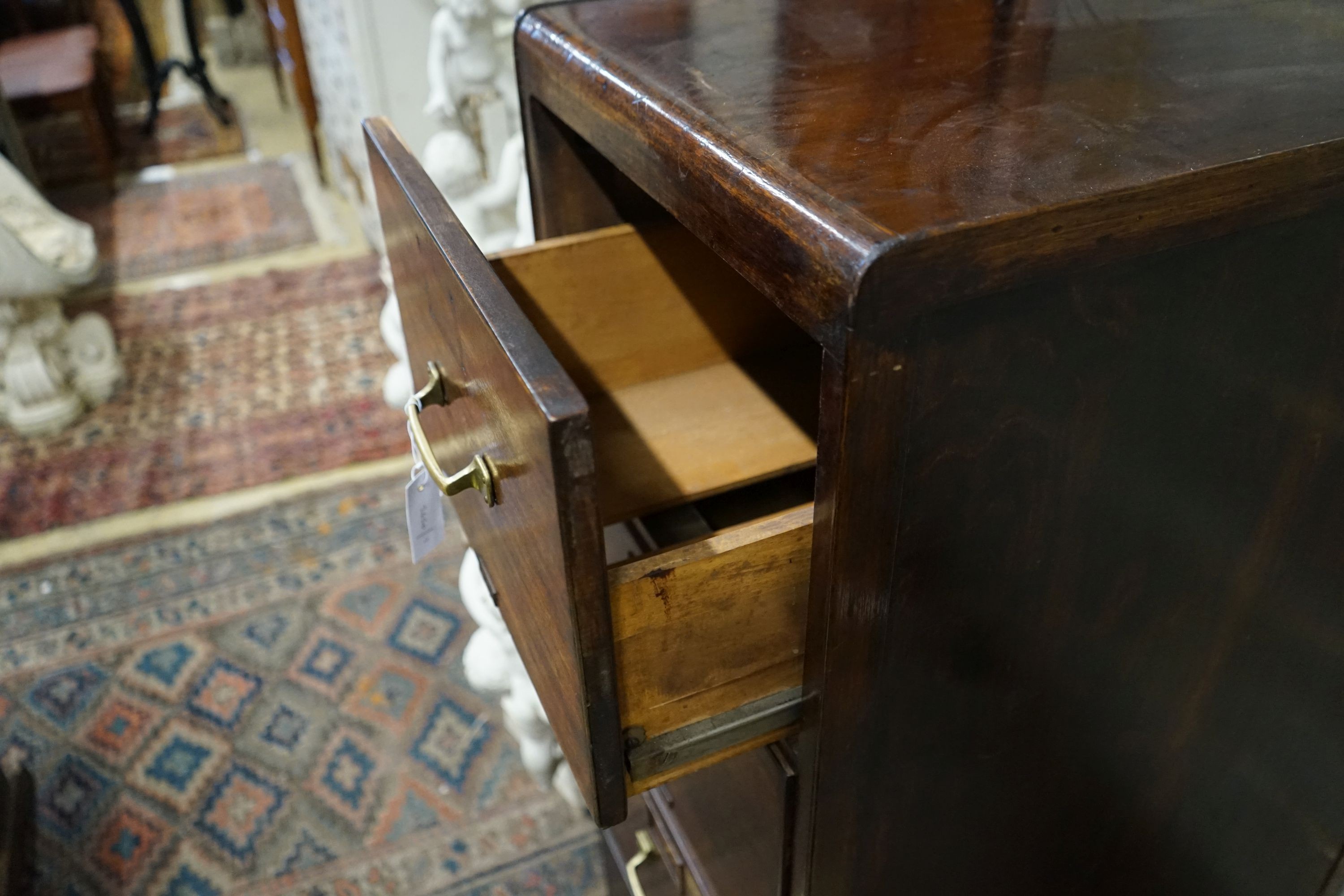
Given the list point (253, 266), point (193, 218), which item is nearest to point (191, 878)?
point (253, 266)

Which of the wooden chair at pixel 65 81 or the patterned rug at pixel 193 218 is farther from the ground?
the wooden chair at pixel 65 81

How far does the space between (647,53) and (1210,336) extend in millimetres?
325

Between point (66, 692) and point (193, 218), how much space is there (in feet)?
6.14

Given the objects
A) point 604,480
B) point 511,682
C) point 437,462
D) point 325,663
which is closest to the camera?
point 437,462

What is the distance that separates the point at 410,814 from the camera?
116 centimetres

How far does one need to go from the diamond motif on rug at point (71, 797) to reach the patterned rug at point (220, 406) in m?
0.59

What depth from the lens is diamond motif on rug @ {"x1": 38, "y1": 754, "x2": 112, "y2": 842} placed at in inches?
45.7

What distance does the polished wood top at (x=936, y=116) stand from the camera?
36 cm

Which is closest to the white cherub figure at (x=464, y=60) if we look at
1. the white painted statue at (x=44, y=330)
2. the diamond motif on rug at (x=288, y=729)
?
the diamond motif on rug at (x=288, y=729)

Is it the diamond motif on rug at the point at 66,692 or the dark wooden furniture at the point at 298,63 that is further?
the dark wooden furniture at the point at 298,63

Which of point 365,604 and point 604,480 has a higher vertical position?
point 604,480

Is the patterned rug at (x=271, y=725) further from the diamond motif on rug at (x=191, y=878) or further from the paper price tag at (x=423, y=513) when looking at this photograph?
the paper price tag at (x=423, y=513)

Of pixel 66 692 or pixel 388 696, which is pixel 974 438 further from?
pixel 66 692

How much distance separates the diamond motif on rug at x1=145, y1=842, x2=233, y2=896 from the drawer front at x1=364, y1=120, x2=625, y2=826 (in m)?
0.73
